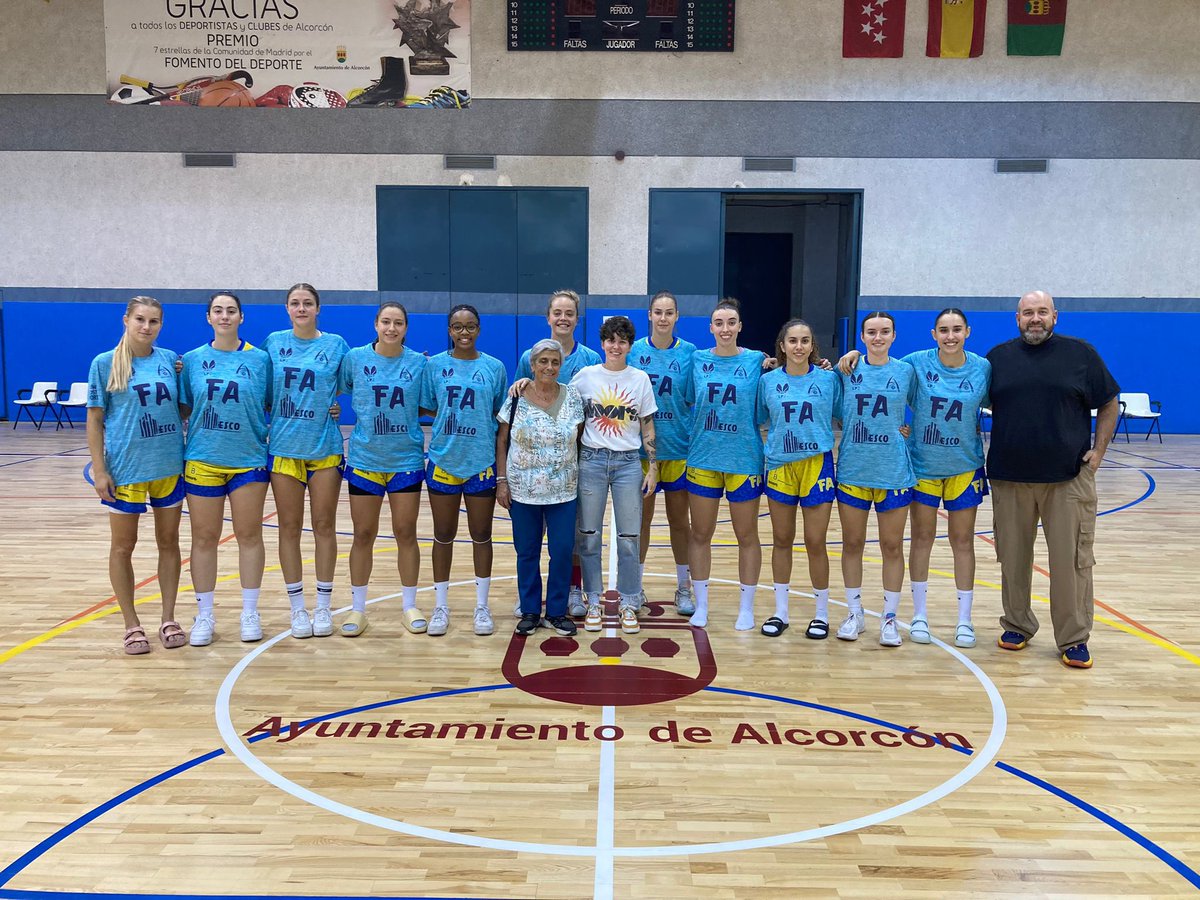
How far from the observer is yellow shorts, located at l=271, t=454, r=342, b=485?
15.6 feet

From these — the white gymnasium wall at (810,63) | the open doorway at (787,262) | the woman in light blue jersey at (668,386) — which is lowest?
the woman in light blue jersey at (668,386)

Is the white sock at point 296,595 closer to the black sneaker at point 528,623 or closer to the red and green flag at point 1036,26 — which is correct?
the black sneaker at point 528,623

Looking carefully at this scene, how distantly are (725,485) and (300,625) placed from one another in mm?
2440

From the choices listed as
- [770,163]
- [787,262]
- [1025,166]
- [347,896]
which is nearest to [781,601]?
[347,896]

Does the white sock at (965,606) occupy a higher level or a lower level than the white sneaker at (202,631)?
higher

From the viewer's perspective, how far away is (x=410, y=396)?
4.80 meters

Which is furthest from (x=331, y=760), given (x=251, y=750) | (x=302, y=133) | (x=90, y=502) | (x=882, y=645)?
(x=302, y=133)

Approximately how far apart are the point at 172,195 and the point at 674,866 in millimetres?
13629

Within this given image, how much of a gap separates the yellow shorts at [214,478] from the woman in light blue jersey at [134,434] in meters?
0.06

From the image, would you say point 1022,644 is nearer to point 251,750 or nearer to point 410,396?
point 410,396

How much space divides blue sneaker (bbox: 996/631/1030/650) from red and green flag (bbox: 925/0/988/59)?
10.9m

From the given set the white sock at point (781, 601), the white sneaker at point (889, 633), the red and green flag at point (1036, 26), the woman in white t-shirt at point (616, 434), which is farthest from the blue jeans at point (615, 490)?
the red and green flag at point (1036, 26)

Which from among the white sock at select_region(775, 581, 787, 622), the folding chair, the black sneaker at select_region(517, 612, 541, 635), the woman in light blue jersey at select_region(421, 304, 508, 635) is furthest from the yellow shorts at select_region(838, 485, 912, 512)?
the folding chair

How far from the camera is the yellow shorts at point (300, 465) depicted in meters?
4.77
